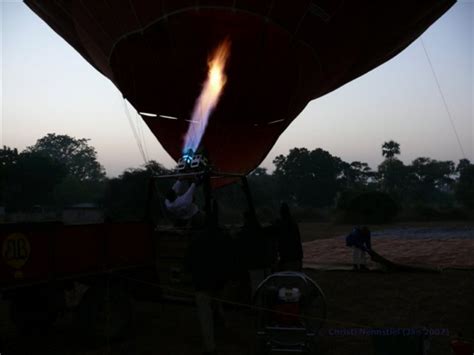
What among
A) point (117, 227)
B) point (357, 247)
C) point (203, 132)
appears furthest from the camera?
point (357, 247)

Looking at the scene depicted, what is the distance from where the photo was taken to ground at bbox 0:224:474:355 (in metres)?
6.38

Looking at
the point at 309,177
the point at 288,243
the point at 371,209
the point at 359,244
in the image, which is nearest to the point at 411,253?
the point at 359,244

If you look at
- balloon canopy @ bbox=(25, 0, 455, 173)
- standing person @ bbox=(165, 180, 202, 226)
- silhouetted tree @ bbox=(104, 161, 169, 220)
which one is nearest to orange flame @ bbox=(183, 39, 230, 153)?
balloon canopy @ bbox=(25, 0, 455, 173)

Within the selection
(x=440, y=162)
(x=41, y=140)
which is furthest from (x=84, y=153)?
(x=440, y=162)

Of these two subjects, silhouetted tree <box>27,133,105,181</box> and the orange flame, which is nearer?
the orange flame

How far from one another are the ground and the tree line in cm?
Result: 593

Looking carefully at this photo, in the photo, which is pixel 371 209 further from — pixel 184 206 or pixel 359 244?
pixel 184 206

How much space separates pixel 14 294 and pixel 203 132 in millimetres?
6245

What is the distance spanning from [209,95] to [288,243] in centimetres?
358

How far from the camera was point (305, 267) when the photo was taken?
1412 centimetres

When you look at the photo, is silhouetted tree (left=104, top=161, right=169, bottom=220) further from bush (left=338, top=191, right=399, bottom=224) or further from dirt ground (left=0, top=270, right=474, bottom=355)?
dirt ground (left=0, top=270, right=474, bottom=355)

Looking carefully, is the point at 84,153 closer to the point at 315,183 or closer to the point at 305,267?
the point at 315,183

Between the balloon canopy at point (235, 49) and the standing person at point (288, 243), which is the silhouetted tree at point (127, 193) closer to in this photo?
the balloon canopy at point (235, 49)

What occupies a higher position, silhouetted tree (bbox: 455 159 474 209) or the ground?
silhouetted tree (bbox: 455 159 474 209)
